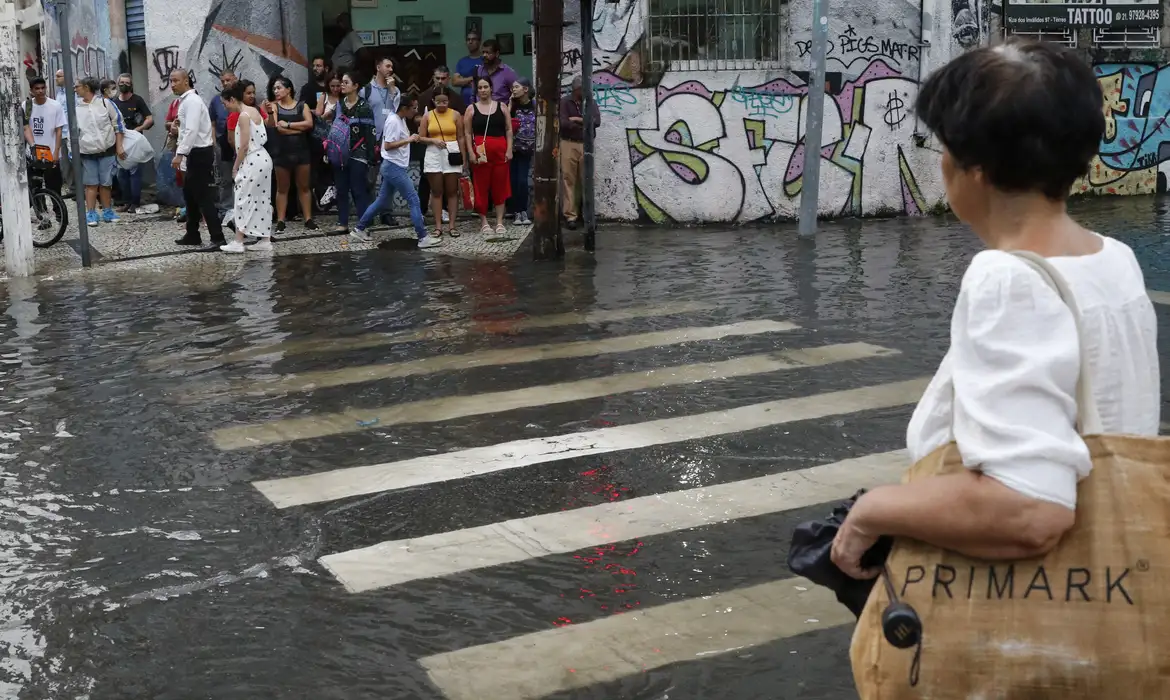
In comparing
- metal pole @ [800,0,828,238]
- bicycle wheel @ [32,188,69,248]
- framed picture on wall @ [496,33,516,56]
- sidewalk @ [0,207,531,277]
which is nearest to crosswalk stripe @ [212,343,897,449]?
sidewalk @ [0,207,531,277]

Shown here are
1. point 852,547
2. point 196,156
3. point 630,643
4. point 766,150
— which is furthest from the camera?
point 766,150

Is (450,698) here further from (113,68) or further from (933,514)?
(113,68)

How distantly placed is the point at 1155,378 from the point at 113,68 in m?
18.9

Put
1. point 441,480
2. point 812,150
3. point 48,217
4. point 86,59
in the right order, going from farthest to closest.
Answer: point 86,59 < point 812,150 < point 48,217 < point 441,480

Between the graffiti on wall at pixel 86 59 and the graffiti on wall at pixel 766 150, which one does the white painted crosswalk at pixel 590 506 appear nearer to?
the graffiti on wall at pixel 766 150

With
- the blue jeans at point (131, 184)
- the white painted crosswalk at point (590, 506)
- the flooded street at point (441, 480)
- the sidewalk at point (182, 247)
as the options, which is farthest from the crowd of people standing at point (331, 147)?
the white painted crosswalk at point (590, 506)

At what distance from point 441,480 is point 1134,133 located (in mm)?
15992

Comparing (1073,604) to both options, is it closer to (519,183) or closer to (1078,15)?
(519,183)

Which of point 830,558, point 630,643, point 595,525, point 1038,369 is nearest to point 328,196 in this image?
point 595,525

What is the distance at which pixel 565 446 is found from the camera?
261 inches

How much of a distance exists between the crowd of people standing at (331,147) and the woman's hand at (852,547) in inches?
492

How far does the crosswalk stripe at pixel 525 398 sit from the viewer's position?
6.98 meters

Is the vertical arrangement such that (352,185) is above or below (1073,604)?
above

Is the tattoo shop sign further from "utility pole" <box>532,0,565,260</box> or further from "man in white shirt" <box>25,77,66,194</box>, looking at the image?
"man in white shirt" <box>25,77,66,194</box>
